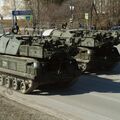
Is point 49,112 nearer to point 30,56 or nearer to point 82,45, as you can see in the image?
point 30,56

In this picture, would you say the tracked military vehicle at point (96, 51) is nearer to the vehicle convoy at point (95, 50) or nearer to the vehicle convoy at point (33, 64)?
the vehicle convoy at point (95, 50)

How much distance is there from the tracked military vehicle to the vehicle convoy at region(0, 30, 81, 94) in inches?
170

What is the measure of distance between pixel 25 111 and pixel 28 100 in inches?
80.7

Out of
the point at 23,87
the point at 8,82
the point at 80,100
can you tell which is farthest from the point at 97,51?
the point at 80,100

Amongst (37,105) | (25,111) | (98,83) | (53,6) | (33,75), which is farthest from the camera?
(53,6)

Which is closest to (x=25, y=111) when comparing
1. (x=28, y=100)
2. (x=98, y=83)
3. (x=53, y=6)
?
(x=28, y=100)

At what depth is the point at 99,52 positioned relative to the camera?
802 inches

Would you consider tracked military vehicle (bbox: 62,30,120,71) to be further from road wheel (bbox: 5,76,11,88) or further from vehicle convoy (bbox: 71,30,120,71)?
road wheel (bbox: 5,76,11,88)

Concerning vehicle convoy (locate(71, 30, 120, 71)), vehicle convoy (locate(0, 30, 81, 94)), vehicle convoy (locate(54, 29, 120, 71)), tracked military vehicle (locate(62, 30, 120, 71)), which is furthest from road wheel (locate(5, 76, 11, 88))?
vehicle convoy (locate(71, 30, 120, 71))

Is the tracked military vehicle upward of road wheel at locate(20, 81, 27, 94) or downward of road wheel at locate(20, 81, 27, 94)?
upward

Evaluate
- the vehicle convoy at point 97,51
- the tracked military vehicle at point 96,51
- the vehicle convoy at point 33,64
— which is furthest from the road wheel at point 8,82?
the vehicle convoy at point 97,51

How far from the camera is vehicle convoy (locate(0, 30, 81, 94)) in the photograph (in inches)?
547

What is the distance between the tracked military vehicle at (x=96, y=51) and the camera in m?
19.6

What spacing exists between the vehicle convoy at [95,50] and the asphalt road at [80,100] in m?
2.61
